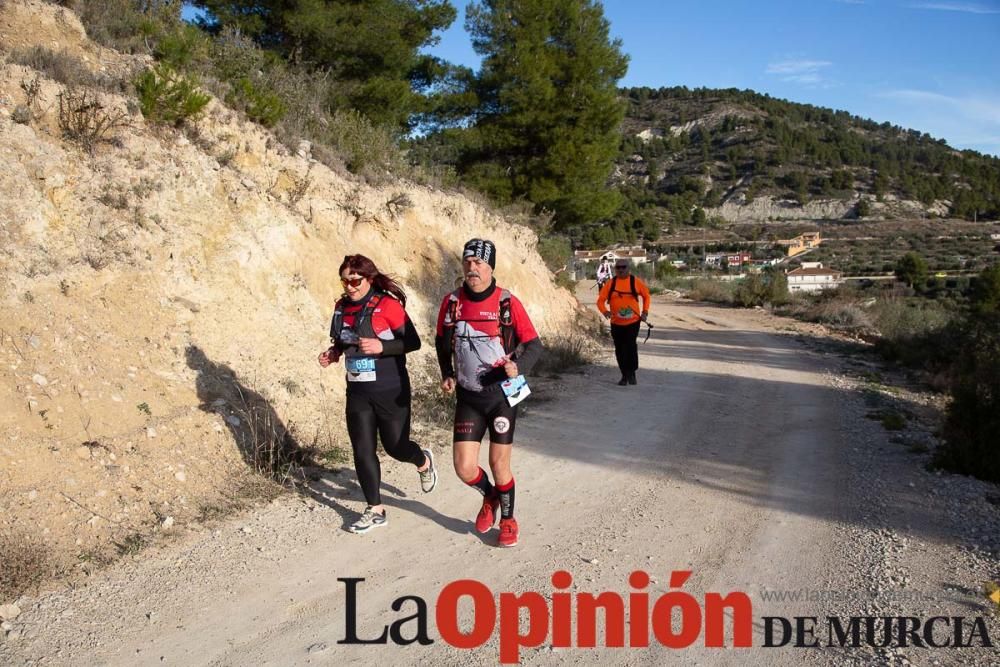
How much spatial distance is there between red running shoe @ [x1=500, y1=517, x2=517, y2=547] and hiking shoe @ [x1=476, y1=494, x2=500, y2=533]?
18cm

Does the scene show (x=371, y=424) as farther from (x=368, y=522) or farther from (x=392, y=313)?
(x=392, y=313)

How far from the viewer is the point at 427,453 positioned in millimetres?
5891

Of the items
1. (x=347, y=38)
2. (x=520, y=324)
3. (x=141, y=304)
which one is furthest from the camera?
(x=347, y=38)

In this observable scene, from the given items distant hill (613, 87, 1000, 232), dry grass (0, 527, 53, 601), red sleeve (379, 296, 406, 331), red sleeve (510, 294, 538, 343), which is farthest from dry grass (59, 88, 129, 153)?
distant hill (613, 87, 1000, 232)

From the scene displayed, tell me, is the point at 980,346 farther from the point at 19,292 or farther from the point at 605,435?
the point at 19,292

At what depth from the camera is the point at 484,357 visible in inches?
191

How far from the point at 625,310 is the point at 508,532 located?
6461 millimetres

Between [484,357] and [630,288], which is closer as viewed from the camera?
[484,357]

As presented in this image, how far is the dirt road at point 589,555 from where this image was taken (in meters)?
3.65

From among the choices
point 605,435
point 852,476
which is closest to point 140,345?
point 605,435

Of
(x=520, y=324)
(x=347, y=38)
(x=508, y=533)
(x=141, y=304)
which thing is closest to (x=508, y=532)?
(x=508, y=533)

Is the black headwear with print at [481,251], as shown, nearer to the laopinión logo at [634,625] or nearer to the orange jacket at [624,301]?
the laopinión logo at [634,625]

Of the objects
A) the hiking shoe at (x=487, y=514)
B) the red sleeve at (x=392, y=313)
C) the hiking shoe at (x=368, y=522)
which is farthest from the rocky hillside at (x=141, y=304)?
the hiking shoe at (x=487, y=514)

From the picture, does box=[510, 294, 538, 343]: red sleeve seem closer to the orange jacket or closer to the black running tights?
the orange jacket
